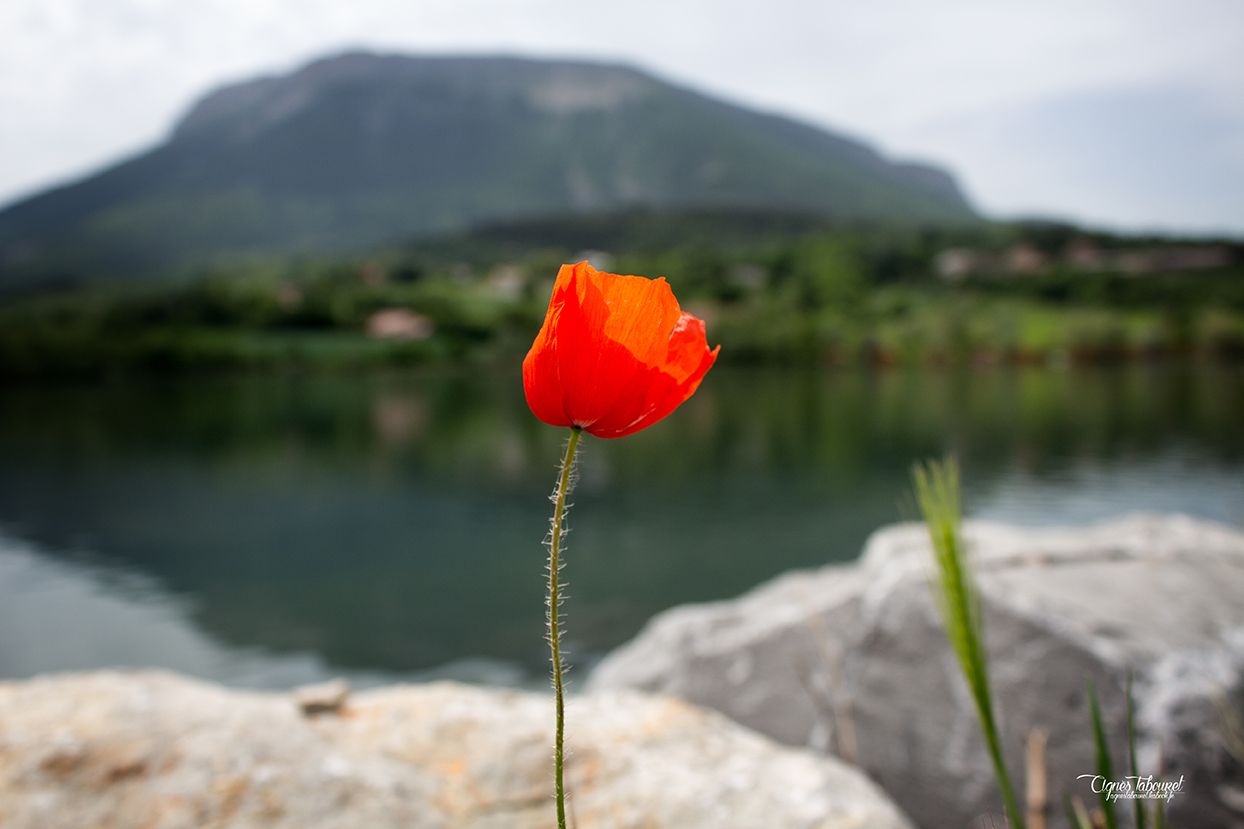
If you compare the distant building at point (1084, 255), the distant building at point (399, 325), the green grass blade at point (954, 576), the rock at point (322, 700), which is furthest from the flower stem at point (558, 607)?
the distant building at point (1084, 255)

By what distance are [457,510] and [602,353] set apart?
77.8 ft

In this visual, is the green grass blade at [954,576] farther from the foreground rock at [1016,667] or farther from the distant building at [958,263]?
the distant building at [958,263]

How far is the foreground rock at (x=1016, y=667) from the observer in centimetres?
349

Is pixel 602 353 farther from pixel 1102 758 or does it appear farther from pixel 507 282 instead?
pixel 507 282

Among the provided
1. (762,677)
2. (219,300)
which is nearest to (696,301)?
(219,300)

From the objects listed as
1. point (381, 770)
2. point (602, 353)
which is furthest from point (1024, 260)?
point (602, 353)

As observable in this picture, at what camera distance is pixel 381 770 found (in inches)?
95.6

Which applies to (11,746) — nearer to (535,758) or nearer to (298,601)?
(535,758)

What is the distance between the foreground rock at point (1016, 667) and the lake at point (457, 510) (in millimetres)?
996

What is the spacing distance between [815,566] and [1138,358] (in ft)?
291

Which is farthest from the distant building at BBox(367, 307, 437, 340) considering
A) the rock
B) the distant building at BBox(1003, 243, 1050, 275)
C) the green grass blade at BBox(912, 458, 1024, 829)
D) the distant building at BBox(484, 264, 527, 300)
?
the green grass blade at BBox(912, 458, 1024, 829)

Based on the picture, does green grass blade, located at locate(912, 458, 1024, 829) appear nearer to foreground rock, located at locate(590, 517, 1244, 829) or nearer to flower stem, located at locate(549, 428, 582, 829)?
flower stem, located at locate(549, 428, 582, 829)

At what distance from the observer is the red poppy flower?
1.03m

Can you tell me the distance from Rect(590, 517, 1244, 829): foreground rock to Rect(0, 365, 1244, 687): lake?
1.00 m
